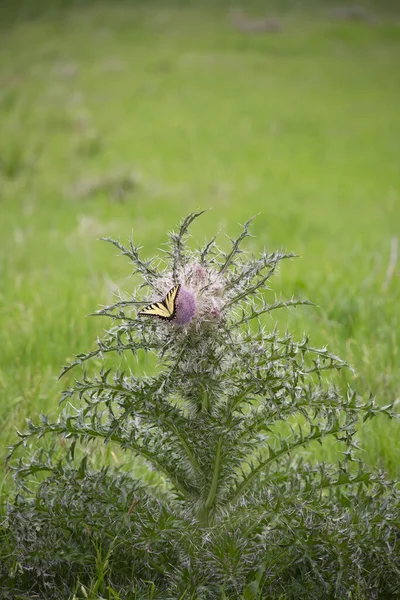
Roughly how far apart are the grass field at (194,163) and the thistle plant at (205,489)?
40cm

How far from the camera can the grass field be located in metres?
4.26

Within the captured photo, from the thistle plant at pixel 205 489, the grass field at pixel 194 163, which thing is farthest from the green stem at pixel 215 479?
the grass field at pixel 194 163

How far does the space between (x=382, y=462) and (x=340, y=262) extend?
144 inches

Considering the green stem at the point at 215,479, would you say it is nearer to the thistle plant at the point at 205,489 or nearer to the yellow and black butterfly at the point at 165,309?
the thistle plant at the point at 205,489

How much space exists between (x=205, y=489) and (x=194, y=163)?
11.0 meters

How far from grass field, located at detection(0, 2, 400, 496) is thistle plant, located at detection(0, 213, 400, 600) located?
1.33 feet

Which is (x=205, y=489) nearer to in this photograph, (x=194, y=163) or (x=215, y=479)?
(x=215, y=479)

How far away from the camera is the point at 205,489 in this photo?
2.13 meters

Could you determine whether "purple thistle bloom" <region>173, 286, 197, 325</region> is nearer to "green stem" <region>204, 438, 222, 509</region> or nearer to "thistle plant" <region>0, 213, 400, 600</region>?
"thistle plant" <region>0, 213, 400, 600</region>

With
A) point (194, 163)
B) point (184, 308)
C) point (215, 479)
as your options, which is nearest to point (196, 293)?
point (184, 308)

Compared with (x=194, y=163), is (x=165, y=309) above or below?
below

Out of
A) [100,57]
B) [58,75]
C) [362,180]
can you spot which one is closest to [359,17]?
[100,57]

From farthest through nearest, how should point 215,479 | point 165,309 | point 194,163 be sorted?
point 194,163 → point 215,479 → point 165,309

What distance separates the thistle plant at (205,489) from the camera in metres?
1.96
